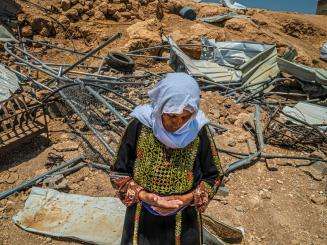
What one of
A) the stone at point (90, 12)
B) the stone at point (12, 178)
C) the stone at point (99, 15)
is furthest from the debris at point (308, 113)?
the stone at point (90, 12)

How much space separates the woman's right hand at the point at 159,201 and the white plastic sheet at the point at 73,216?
63.9 inches

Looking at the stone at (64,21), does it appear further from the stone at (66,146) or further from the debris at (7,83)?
the stone at (66,146)

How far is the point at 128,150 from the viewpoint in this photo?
7.02 ft

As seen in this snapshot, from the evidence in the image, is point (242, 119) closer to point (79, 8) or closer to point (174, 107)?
point (174, 107)

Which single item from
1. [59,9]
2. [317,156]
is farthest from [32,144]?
[59,9]

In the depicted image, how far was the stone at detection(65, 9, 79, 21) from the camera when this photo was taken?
10996mm

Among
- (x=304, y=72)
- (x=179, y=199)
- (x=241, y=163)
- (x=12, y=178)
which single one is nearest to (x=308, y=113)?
(x=304, y=72)

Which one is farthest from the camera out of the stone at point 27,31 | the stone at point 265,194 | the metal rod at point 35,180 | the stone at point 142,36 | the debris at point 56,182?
the stone at point 27,31

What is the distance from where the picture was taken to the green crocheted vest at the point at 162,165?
2049 mm

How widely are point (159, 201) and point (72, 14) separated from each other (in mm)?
10002

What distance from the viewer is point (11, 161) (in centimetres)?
478

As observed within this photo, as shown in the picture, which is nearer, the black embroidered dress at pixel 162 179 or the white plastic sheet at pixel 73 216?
the black embroidered dress at pixel 162 179

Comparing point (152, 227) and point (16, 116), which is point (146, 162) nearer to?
point (152, 227)

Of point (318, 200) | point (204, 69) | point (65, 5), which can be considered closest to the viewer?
point (318, 200)
